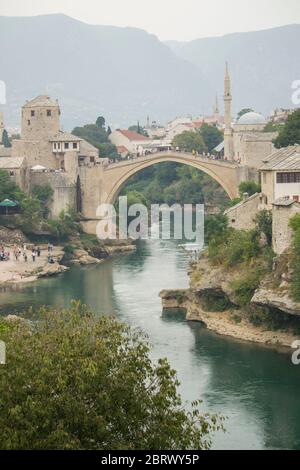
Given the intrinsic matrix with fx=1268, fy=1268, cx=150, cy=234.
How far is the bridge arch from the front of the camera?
2407 inches

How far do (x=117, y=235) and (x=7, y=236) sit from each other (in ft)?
23.8

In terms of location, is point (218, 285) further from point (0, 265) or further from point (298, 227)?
point (0, 265)

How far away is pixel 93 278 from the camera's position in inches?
1964

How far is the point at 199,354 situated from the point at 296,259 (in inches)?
145

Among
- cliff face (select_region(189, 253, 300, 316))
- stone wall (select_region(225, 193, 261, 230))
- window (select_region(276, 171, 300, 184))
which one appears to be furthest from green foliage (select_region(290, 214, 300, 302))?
stone wall (select_region(225, 193, 261, 230))

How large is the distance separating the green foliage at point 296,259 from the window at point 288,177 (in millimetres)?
3732

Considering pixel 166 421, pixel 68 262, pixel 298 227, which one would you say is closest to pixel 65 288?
pixel 68 262

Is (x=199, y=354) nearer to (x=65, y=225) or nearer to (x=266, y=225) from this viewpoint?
(x=266, y=225)

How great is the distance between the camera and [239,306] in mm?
37406

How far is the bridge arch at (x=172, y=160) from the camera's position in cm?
6114

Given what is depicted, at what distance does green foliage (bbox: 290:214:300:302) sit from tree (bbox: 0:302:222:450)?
487 inches

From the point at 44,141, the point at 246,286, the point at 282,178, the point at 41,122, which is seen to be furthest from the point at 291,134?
the point at 41,122

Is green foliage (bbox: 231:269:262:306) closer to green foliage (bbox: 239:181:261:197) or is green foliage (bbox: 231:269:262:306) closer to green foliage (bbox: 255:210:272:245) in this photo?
green foliage (bbox: 255:210:272:245)

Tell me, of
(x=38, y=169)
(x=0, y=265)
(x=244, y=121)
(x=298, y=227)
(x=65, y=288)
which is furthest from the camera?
(x=244, y=121)
